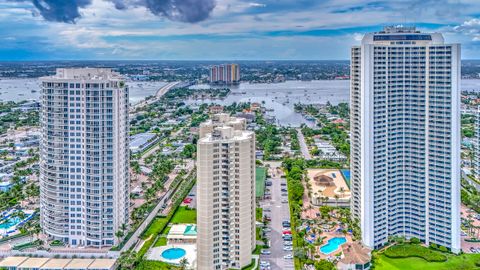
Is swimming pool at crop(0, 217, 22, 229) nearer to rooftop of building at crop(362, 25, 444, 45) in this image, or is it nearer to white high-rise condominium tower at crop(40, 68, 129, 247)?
white high-rise condominium tower at crop(40, 68, 129, 247)

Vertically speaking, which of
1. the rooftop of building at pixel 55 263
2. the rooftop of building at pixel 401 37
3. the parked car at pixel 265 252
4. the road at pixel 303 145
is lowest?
the parked car at pixel 265 252

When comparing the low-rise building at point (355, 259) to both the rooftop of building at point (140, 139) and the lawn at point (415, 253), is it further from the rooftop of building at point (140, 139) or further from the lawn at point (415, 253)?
the rooftop of building at point (140, 139)

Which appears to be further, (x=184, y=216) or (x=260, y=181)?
(x=260, y=181)

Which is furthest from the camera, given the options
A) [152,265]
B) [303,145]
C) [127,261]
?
[303,145]

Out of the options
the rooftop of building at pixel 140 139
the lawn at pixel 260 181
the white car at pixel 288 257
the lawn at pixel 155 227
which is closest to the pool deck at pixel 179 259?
the lawn at pixel 155 227

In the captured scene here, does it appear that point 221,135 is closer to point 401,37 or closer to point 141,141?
point 401,37

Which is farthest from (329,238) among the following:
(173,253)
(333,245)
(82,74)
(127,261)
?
(82,74)

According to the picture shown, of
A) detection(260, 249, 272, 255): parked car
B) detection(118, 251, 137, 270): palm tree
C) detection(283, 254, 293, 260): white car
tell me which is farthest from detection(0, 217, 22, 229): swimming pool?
detection(283, 254, 293, 260): white car
